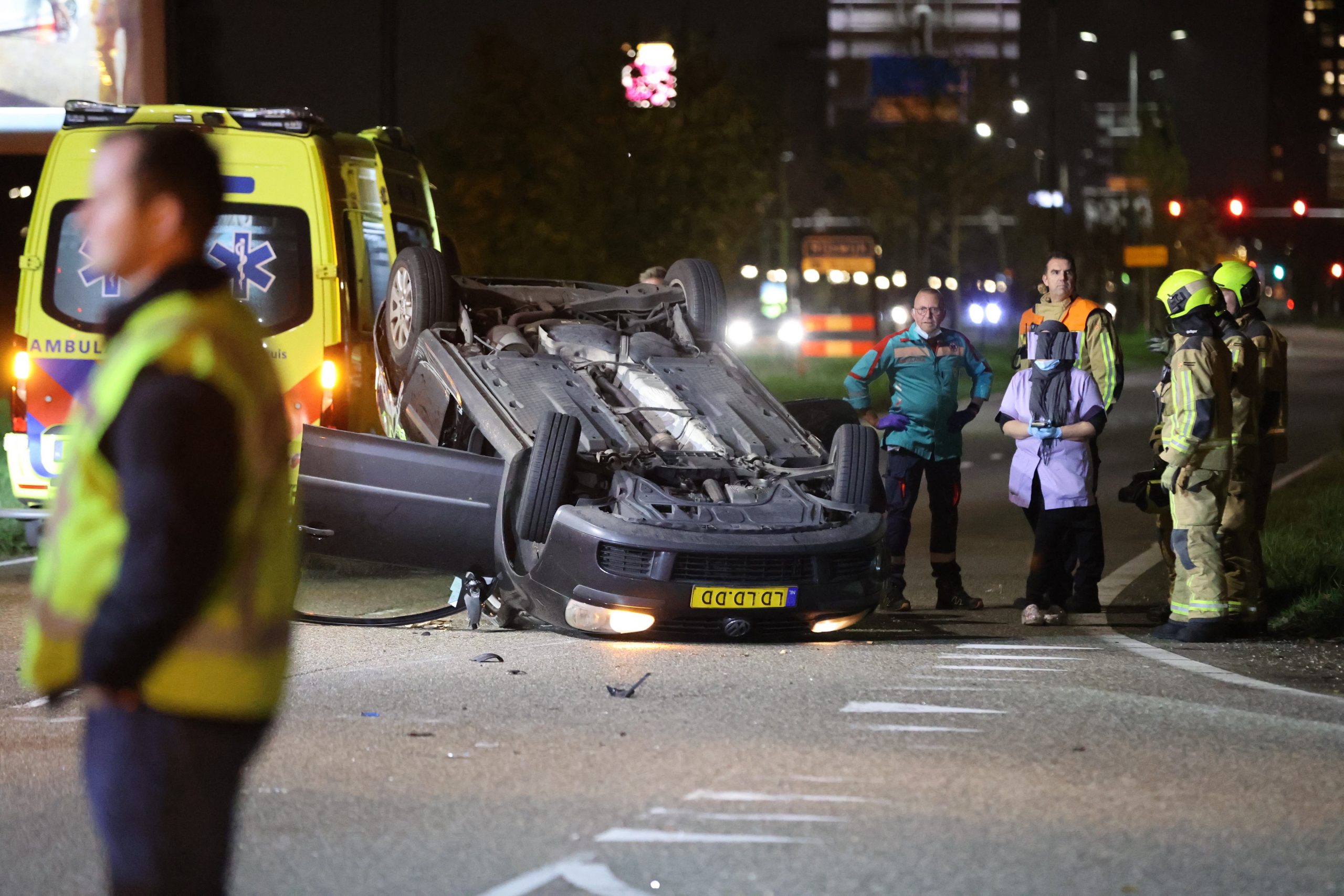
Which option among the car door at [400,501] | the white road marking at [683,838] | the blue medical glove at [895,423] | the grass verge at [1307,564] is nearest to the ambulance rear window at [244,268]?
the car door at [400,501]

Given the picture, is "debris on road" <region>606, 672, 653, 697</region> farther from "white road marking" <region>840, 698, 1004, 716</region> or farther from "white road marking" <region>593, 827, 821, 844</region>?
"white road marking" <region>593, 827, 821, 844</region>

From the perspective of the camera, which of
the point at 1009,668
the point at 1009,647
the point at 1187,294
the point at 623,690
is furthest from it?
the point at 1187,294

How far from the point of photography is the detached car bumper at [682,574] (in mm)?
8133

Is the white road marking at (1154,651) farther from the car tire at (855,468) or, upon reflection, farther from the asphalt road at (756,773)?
the car tire at (855,468)

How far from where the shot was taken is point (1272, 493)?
1628 centimetres

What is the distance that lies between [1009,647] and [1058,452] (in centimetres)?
156

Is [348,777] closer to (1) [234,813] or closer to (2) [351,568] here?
(1) [234,813]

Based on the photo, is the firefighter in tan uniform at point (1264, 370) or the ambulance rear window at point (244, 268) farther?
the ambulance rear window at point (244, 268)

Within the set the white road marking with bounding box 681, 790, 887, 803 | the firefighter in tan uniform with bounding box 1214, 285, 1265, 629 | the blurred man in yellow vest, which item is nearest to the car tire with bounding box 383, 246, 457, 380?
the firefighter in tan uniform with bounding box 1214, 285, 1265, 629

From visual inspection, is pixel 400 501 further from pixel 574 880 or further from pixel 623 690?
pixel 574 880

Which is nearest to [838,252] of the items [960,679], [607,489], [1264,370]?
[1264,370]

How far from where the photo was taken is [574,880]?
4734mm

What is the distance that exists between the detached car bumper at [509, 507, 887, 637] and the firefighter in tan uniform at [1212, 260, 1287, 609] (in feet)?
8.28

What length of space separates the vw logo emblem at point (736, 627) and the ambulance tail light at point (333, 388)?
3517 millimetres
